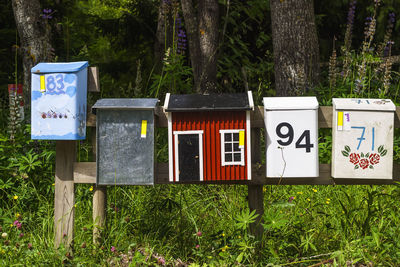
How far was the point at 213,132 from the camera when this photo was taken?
9.11ft

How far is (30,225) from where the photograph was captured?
3.26 meters

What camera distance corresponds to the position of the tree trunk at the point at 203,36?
538cm

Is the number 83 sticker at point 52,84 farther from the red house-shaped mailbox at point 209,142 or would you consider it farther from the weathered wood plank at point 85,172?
the red house-shaped mailbox at point 209,142

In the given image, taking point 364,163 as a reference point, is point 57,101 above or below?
above

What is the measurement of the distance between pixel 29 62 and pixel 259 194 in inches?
116

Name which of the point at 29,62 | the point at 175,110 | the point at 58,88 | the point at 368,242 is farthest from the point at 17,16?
the point at 368,242

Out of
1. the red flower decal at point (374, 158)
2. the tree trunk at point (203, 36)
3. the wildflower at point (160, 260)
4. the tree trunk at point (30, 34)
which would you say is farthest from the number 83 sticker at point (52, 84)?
the tree trunk at point (203, 36)

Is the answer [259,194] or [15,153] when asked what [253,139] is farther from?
[15,153]

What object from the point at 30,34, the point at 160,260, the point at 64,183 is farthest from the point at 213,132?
the point at 30,34

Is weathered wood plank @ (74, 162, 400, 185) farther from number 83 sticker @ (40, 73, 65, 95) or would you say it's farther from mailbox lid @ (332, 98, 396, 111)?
number 83 sticker @ (40, 73, 65, 95)

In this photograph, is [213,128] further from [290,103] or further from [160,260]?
[160,260]

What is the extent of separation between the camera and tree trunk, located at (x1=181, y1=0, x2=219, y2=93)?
5375 millimetres

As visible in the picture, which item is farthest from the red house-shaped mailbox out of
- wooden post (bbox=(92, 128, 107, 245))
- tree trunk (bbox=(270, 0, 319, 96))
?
tree trunk (bbox=(270, 0, 319, 96))

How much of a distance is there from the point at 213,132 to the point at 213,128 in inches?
1.0
